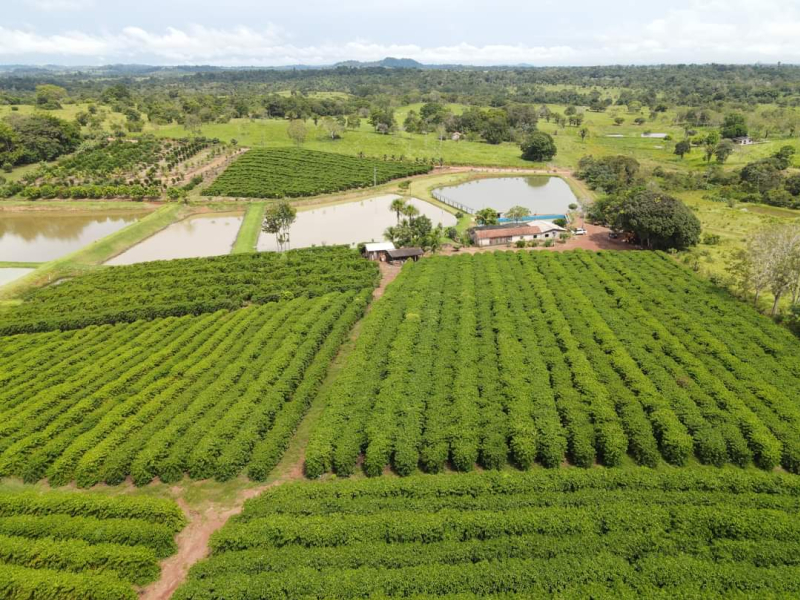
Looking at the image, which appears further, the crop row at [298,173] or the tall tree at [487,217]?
the crop row at [298,173]

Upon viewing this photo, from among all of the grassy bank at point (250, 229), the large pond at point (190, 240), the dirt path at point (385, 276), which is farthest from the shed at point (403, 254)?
the large pond at point (190, 240)

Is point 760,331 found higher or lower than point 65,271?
higher

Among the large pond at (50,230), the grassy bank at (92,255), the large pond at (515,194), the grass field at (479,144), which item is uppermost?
the grass field at (479,144)

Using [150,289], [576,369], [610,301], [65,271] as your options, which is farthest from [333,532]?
[65,271]

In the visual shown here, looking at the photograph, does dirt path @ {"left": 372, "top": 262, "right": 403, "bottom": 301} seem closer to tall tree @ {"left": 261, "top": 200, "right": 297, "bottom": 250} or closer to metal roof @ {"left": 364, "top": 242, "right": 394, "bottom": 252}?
metal roof @ {"left": 364, "top": 242, "right": 394, "bottom": 252}

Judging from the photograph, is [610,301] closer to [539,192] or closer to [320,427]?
[320,427]

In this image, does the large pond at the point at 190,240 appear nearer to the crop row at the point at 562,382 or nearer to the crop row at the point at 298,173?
the crop row at the point at 298,173

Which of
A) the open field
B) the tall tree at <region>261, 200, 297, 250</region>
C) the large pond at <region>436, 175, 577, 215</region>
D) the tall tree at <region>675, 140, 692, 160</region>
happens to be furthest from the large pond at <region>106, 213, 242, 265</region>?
the tall tree at <region>675, 140, 692, 160</region>

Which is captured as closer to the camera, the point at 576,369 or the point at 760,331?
the point at 576,369
